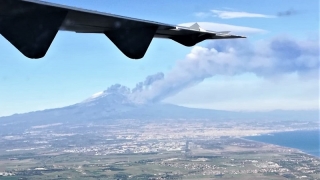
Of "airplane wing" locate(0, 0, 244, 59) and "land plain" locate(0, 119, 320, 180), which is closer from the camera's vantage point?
"airplane wing" locate(0, 0, 244, 59)

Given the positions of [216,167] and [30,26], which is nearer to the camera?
[30,26]

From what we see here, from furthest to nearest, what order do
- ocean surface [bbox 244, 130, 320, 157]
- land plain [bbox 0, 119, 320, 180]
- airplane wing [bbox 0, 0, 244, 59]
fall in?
ocean surface [bbox 244, 130, 320, 157]
land plain [bbox 0, 119, 320, 180]
airplane wing [bbox 0, 0, 244, 59]

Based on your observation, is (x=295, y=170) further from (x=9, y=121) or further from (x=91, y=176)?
(x=9, y=121)

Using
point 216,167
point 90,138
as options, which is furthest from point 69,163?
point 90,138

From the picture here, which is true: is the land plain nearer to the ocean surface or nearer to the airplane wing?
the ocean surface

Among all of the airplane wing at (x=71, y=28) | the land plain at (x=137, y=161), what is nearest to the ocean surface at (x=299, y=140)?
the land plain at (x=137, y=161)

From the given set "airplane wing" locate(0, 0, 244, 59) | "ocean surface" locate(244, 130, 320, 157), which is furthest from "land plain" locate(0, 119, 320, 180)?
"airplane wing" locate(0, 0, 244, 59)

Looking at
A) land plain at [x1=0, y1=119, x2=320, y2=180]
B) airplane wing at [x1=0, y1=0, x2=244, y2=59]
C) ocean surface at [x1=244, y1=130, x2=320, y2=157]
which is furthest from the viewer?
ocean surface at [x1=244, y1=130, x2=320, y2=157]

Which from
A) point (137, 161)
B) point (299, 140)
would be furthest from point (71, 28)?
point (299, 140)
